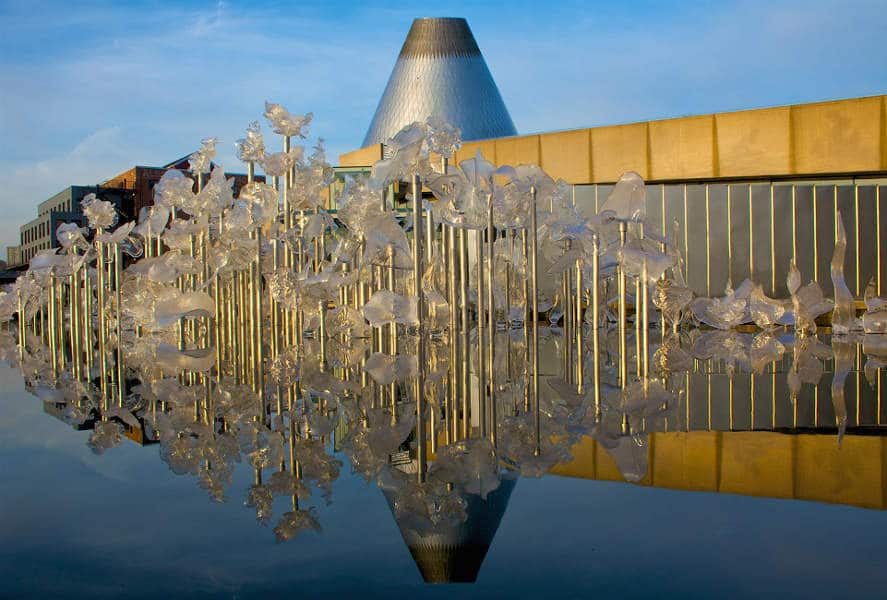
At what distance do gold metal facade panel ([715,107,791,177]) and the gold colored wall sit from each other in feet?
0.05

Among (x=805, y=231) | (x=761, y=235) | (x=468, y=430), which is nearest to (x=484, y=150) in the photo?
(x=761, y=235)

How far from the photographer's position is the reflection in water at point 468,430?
2.06 meters

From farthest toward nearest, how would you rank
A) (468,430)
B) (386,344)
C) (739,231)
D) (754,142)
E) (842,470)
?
(739,231) < (754,142) < (386,344) < (468,430) < (842,470)

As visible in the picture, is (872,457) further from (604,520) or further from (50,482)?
(50,482)

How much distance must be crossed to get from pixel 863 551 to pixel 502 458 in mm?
1048

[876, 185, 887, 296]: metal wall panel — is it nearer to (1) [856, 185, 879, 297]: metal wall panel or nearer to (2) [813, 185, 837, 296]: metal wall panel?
(1) [856, 185, 879, 297]: metal wall panel

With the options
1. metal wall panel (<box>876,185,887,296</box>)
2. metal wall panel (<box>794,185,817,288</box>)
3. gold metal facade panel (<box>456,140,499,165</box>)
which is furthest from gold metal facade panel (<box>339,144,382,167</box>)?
metal wall panel (<box>876,185,887,296</box>)

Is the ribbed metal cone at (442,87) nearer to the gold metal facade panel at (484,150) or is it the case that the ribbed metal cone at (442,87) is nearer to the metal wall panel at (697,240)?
the gold metal facade panel at (484,150)

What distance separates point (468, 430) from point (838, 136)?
11.8 m

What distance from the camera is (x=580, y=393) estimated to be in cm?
385

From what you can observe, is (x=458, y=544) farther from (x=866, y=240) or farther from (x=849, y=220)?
(x=866, y=240)

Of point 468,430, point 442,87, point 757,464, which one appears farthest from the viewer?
point 442,87

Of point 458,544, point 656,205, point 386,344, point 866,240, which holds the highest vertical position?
point 656,205

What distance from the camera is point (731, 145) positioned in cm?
1371
